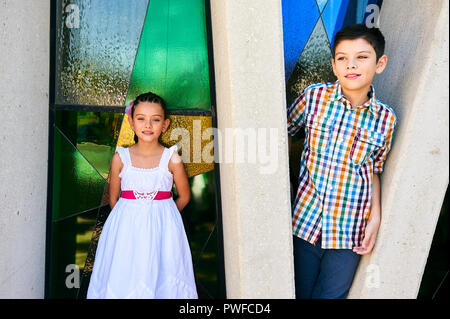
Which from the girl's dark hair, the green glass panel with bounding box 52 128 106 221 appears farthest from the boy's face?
the green glass panel with bounding box 52 128 106 221

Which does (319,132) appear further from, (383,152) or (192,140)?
(192,140)

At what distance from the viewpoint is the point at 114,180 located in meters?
2.59

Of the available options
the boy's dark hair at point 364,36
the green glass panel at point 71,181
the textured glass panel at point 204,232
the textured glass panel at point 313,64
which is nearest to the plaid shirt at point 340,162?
the boy's dark hair at point 364,36

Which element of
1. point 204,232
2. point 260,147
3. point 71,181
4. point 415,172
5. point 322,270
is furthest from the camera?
point 204,232

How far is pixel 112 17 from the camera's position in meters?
2.67

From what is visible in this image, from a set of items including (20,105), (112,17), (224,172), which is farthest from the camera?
(112,17)

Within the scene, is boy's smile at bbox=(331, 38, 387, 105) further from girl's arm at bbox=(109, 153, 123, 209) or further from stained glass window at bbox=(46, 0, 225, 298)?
girl's arm at bbox=(109, 153, 123, 209)

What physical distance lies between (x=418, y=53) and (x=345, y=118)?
0.55 meters

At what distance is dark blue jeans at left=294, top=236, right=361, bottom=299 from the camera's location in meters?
2.29

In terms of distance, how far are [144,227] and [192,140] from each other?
26.2 inches

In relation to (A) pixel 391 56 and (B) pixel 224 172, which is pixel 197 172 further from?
(A) pixel 391 56

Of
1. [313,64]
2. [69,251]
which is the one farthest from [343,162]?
[69,251]

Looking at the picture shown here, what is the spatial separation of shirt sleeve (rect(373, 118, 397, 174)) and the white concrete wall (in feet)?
6.43
